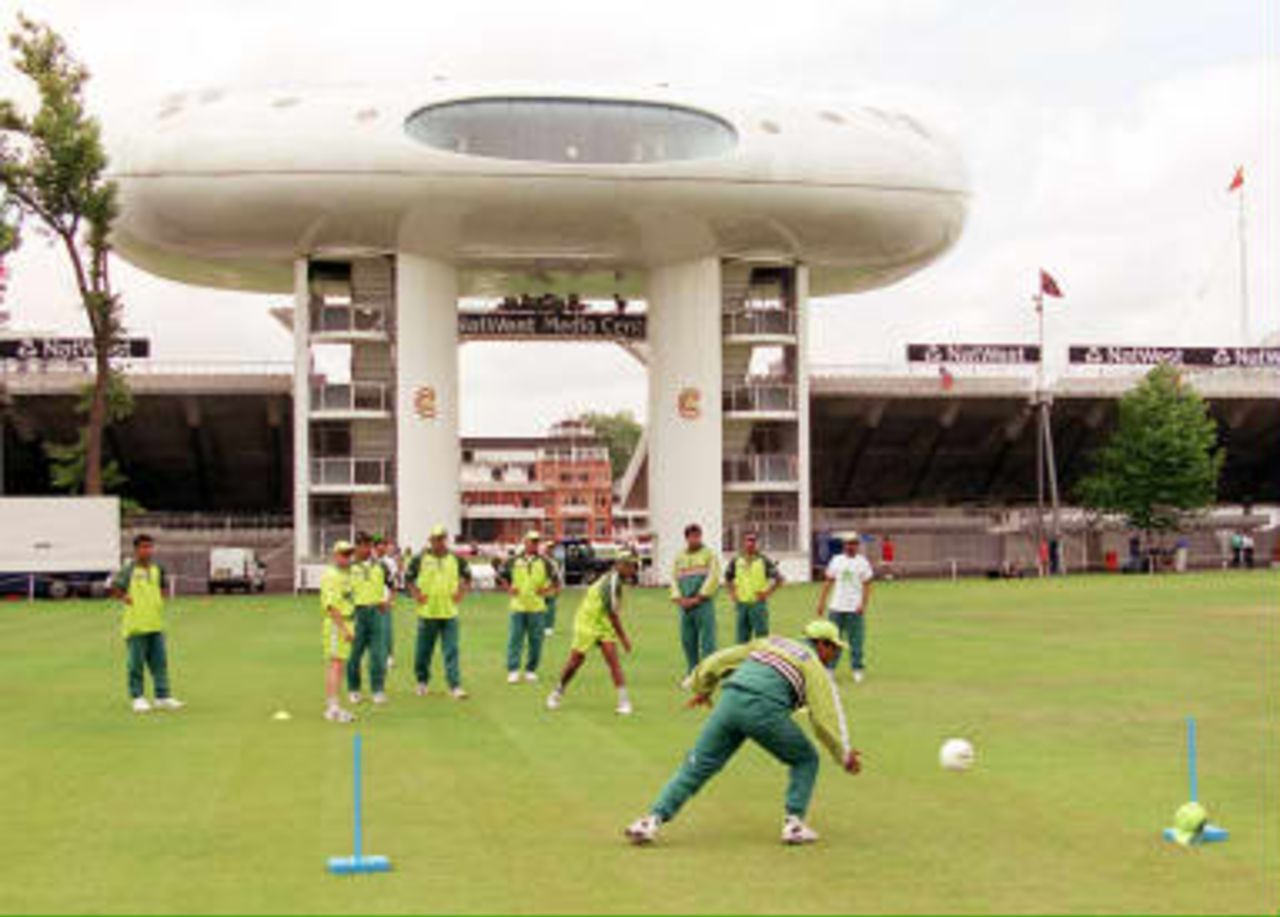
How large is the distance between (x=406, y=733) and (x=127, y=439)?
62.8 m

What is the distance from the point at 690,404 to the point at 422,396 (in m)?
9.26

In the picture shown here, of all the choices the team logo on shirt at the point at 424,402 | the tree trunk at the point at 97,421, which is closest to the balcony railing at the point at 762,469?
the team logo on shirt at the point at 424,402

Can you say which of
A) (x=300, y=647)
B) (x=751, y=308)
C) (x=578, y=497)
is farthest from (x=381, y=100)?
(x=578, y=497)

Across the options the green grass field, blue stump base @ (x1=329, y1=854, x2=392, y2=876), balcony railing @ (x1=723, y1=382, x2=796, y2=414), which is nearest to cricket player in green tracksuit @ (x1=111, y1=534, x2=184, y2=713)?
the green grass field

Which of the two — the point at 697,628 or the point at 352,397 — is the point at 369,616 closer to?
the point at 697,628

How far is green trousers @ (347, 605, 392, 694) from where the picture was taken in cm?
1870

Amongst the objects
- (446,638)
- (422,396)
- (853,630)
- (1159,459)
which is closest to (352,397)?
(422,396)

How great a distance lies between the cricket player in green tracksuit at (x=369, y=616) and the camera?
18.7 m

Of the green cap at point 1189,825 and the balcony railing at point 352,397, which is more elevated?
the balcony railing at point 352,397

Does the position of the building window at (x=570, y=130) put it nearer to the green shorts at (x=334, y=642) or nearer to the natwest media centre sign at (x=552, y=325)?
the natwest media centre sign at (x=552, y=325)

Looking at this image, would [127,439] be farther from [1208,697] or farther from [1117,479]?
[1208,697]

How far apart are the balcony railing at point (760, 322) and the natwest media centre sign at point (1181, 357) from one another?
63.5 ft

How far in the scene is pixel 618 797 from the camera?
1248cm

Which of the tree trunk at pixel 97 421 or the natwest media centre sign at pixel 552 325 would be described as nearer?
the tree trunk at pixel 97 421
